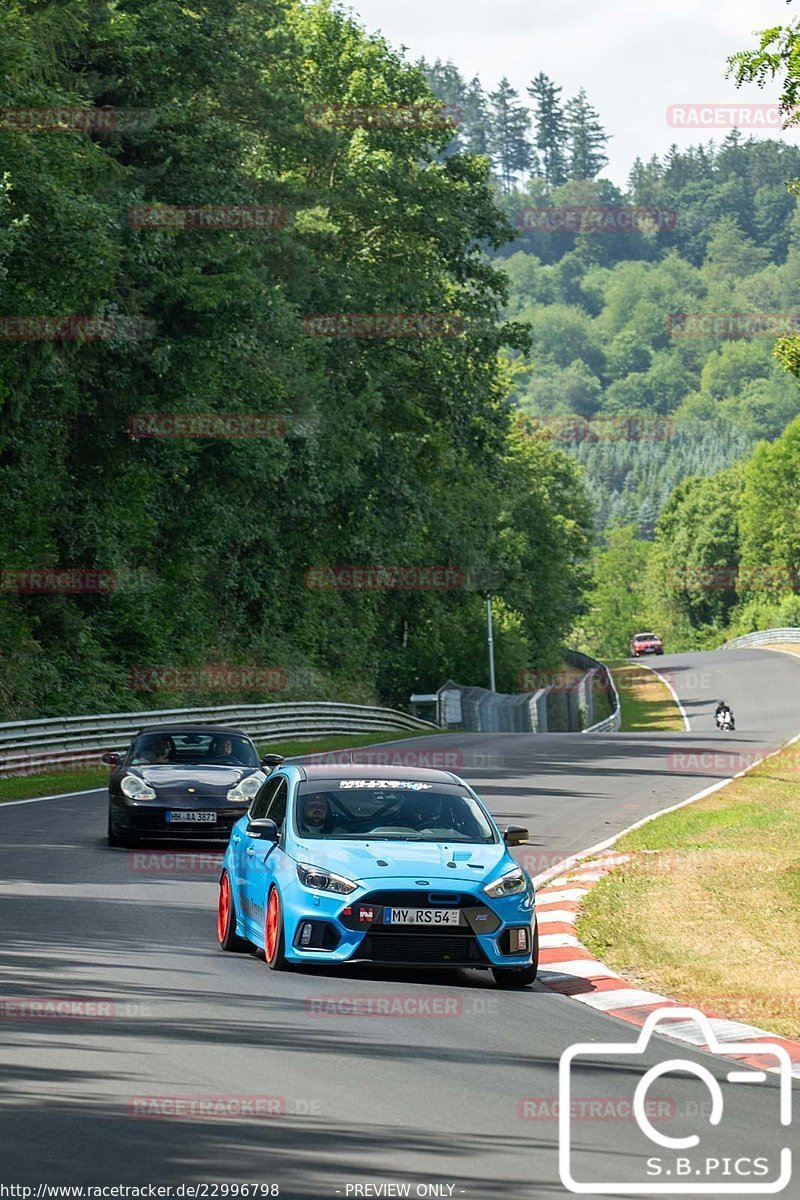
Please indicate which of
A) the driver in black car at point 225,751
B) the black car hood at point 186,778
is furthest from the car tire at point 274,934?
the driver in black car at point 225,751

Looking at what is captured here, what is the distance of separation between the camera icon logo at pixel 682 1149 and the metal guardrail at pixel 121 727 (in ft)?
77.9

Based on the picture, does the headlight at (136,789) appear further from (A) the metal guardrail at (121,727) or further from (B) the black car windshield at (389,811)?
(A) the metal guardrail at (121,727)

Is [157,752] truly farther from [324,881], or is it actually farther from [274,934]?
[324,881]

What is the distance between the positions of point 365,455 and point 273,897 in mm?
42398

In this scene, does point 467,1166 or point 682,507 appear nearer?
point 467,1166

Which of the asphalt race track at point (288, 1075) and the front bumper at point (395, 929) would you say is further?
the front bumper at point (395, 929)

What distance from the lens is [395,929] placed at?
37.7 feet

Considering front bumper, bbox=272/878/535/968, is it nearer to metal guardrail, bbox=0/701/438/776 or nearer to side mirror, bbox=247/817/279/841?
side mirror, bbox=247/817/279/841

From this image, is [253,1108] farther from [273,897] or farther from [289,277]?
[289,277]

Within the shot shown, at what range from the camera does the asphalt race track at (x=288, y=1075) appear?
6680mm

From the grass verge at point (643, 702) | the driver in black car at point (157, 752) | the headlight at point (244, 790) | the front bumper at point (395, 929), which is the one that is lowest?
the grass verge at point (643, 702)

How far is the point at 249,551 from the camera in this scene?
53844 millimetres

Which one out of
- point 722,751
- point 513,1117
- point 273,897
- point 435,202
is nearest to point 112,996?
point 273,897

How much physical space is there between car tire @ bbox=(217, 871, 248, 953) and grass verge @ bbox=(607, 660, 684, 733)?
60859mm
